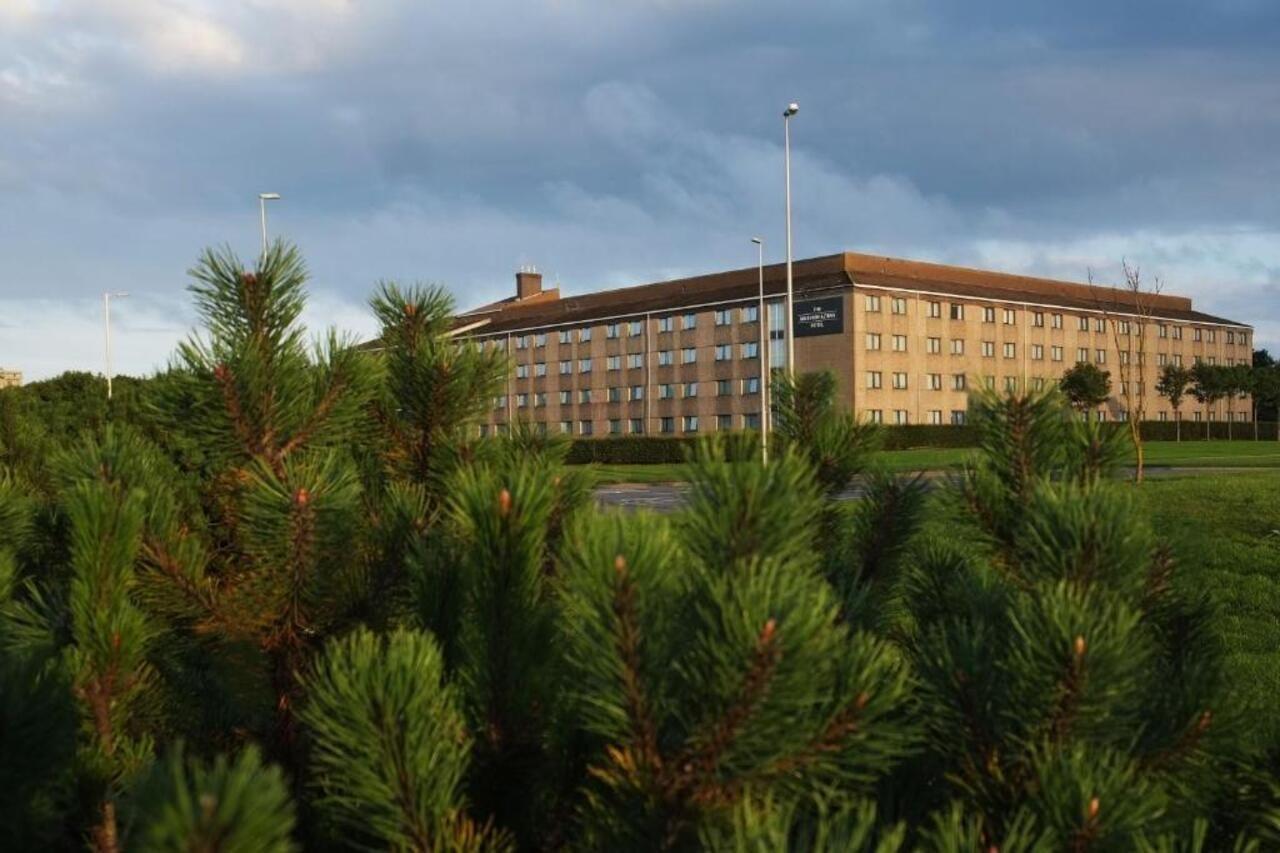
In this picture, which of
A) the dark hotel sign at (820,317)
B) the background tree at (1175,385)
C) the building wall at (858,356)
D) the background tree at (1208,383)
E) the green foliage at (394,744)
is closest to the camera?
the green foliage at (394,744)

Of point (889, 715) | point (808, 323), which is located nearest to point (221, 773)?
point (889, 715)

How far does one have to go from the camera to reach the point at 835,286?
3189 inches

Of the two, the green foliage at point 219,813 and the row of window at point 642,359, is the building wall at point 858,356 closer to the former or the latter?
the row of window at point 642,359

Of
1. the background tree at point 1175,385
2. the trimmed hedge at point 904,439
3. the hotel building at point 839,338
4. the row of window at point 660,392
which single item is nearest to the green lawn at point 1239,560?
the trimmed hedge at point 904,439

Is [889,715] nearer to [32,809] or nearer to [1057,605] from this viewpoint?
[1057,605]

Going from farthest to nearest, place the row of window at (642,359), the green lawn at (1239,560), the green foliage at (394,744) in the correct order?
the row of window at (642,359)
the green lawn at (1239,560)
the green foliage at (394,744)

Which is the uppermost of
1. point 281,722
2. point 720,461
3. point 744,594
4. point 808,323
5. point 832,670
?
point 808,323

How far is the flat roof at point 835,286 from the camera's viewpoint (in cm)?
8400

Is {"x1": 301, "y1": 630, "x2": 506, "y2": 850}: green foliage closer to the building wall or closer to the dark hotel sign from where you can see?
the building wall

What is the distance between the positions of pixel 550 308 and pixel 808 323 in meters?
28.2

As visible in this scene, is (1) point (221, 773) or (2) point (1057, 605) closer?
(1) point (221, 773)

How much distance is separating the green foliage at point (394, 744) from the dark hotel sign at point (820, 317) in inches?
3172

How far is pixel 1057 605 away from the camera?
1.40 m

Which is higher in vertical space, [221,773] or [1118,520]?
[1118,520]
